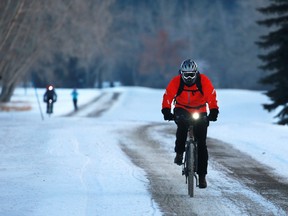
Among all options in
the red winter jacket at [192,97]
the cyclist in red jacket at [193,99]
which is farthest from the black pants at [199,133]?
the red winter jacket at [192,97]

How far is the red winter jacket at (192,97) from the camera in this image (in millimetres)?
8531

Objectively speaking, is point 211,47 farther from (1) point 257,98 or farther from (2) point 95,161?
(2) point 95,161

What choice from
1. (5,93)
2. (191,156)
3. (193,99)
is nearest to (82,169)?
(191,156)

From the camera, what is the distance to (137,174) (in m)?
10.2

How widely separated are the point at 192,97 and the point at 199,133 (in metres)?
0.50

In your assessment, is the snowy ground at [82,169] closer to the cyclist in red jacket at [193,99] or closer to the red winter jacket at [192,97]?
the cyclist in red jacket at [193,99]

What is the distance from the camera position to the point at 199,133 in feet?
28.4

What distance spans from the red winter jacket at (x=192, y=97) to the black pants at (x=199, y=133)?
12 cm

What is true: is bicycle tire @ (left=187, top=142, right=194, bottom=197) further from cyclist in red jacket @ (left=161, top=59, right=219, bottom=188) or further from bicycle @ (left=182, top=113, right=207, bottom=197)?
cyclist in red jacket @ (left=161, top=59, right=219, bottom=188)

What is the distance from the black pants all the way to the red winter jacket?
0.39 feet

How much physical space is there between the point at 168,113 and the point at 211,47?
98.8 meters

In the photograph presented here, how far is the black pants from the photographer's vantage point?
28.1 ft

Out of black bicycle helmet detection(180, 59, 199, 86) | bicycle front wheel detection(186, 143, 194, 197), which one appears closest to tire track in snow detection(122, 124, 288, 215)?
bicycle front wheel detection(186, 143, 194, 197)

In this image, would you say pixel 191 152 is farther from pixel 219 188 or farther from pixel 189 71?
pixel 189 71
